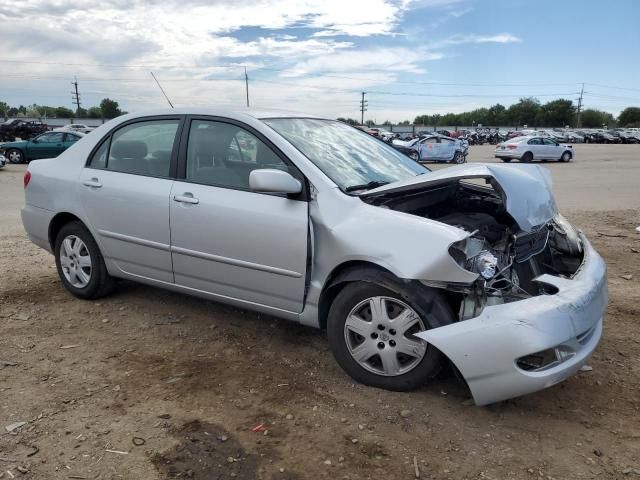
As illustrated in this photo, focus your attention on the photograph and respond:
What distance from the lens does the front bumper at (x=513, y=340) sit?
107 inches

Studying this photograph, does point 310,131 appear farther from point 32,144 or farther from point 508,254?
point 32,144

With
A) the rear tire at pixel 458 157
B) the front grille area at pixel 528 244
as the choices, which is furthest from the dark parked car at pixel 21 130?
the front grille area at pixel 528 244

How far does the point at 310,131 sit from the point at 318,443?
87.7 inches

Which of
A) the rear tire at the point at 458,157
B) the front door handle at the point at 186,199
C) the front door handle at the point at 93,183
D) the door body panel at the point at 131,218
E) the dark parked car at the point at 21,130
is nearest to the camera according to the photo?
the front door handle at the point at 186,199

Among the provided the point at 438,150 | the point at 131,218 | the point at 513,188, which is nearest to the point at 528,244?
the point at 513,188

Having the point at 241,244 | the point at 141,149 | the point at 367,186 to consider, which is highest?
the point at 141,149

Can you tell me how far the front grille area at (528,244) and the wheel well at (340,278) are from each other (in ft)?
2.95

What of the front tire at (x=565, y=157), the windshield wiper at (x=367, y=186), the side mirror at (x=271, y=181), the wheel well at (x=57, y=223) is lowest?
the front tire at (x=565, y=157)

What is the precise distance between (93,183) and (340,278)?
2.41 m

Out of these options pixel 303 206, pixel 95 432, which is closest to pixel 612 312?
pixel 303 206

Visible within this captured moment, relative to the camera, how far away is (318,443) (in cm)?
278

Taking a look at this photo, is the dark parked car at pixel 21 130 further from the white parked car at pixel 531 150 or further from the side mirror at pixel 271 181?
the side mirror at pixel 271 181

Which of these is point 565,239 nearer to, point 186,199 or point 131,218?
point 186,199

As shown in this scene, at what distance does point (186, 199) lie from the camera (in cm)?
385
